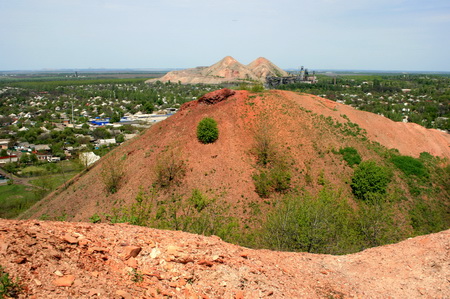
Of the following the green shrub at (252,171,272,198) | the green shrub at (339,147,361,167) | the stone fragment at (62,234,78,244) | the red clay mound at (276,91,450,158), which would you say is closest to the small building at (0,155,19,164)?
the red clay mound at (276,91,450,158)

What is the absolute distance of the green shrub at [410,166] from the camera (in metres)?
25.0

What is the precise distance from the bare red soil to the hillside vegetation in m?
0.10

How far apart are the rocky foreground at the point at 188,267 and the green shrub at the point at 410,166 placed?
51.4 feet

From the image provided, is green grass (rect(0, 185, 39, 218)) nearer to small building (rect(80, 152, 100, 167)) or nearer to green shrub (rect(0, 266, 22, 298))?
small building (rect(80, 152, 100, 167))

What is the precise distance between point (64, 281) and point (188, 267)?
320 cm

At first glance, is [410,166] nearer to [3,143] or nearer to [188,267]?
[188,267]

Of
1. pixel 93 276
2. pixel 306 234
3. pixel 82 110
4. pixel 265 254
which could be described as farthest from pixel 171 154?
pixel 82 110

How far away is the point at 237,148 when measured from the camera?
2464 cm

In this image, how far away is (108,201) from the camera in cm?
2195

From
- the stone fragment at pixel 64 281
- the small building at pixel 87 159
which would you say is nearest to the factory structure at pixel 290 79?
the small building at pixel 87 159

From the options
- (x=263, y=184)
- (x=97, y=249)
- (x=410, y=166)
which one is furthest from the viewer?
(x=410, y=166)

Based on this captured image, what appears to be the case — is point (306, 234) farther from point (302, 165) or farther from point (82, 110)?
point (82, 110)

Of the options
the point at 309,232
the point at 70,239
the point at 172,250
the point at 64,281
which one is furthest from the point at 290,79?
the point at 64,281

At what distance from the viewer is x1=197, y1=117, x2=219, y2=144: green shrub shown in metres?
24.7
